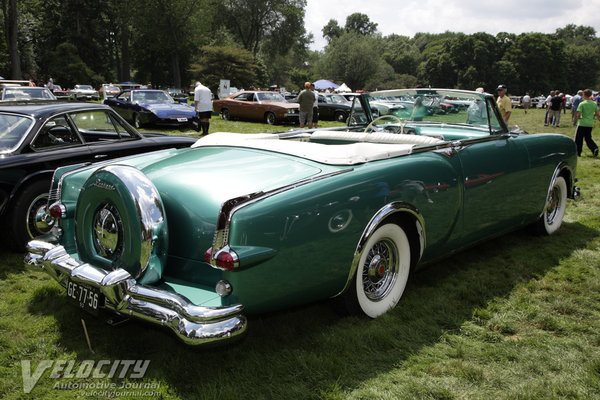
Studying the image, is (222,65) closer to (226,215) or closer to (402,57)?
(226,215)

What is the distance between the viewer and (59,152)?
453 centimetres

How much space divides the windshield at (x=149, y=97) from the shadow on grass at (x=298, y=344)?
12.2m

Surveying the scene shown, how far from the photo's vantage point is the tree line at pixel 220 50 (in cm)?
4266

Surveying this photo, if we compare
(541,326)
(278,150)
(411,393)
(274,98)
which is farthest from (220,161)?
(274,98)

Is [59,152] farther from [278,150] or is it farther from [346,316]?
[346,316]

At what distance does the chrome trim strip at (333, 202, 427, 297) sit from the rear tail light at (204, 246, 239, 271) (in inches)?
29.5

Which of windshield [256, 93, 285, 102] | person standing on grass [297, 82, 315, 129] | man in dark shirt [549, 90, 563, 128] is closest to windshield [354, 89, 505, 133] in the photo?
person standing on grass [297, 82, 315, 129]

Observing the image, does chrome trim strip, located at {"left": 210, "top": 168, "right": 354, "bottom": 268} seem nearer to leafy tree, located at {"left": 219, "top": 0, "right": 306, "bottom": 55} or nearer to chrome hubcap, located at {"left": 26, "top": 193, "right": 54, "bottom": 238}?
chrome hubcap, located at {"left": 26, "top": 193, "right": 54, "bottom": 238}

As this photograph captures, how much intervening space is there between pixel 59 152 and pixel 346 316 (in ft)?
10.8

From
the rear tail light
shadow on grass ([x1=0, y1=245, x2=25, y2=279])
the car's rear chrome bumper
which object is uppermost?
the rear tail light

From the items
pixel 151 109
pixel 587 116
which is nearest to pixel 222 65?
pixel 151 109

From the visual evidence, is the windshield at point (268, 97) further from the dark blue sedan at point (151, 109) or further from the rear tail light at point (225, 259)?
the rear tail light at point (225, 259)

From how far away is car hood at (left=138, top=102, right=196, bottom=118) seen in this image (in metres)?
13.7

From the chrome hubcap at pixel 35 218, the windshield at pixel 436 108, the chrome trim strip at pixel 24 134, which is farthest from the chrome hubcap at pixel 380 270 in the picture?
the chrome trim strip at pixel 24 134
